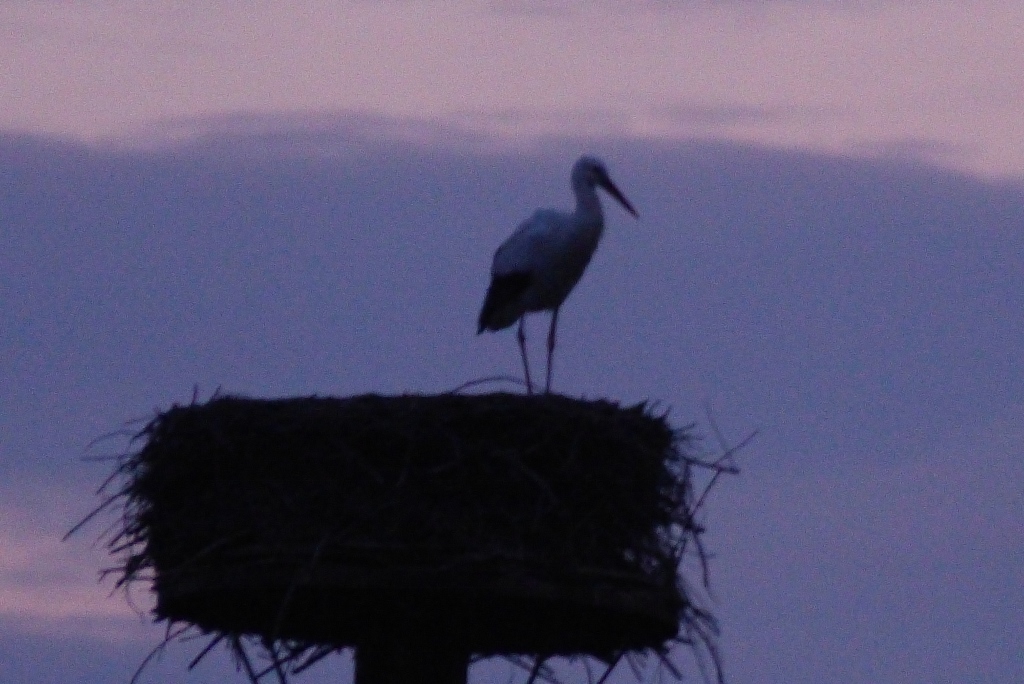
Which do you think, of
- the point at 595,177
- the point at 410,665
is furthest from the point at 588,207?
the point at 410,665

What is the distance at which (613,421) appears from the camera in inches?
315

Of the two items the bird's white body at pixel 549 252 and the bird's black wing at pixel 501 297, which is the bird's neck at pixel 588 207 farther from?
the bird's black wing at pixel 501 297

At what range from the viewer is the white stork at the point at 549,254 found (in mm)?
11977

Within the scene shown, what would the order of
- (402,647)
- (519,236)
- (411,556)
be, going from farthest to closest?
(519,236) < (402,647) < (411,556)

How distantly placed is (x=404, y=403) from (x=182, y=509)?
3.29 ft

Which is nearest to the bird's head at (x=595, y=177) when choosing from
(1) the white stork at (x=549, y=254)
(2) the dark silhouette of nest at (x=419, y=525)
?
(1) the white stork at (x=549, y=254)

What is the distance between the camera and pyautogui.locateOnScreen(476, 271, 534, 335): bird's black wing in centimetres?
1215

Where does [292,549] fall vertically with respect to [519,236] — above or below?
below

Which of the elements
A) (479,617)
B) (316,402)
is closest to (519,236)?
(316,402)

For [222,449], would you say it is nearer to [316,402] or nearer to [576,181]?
[316,402]

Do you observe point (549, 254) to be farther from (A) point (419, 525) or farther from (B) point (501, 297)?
(A) point (419, 525)

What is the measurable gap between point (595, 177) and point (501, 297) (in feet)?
3.15

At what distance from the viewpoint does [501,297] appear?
1233 centimetres

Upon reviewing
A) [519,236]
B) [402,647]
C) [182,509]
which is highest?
[519,236]
